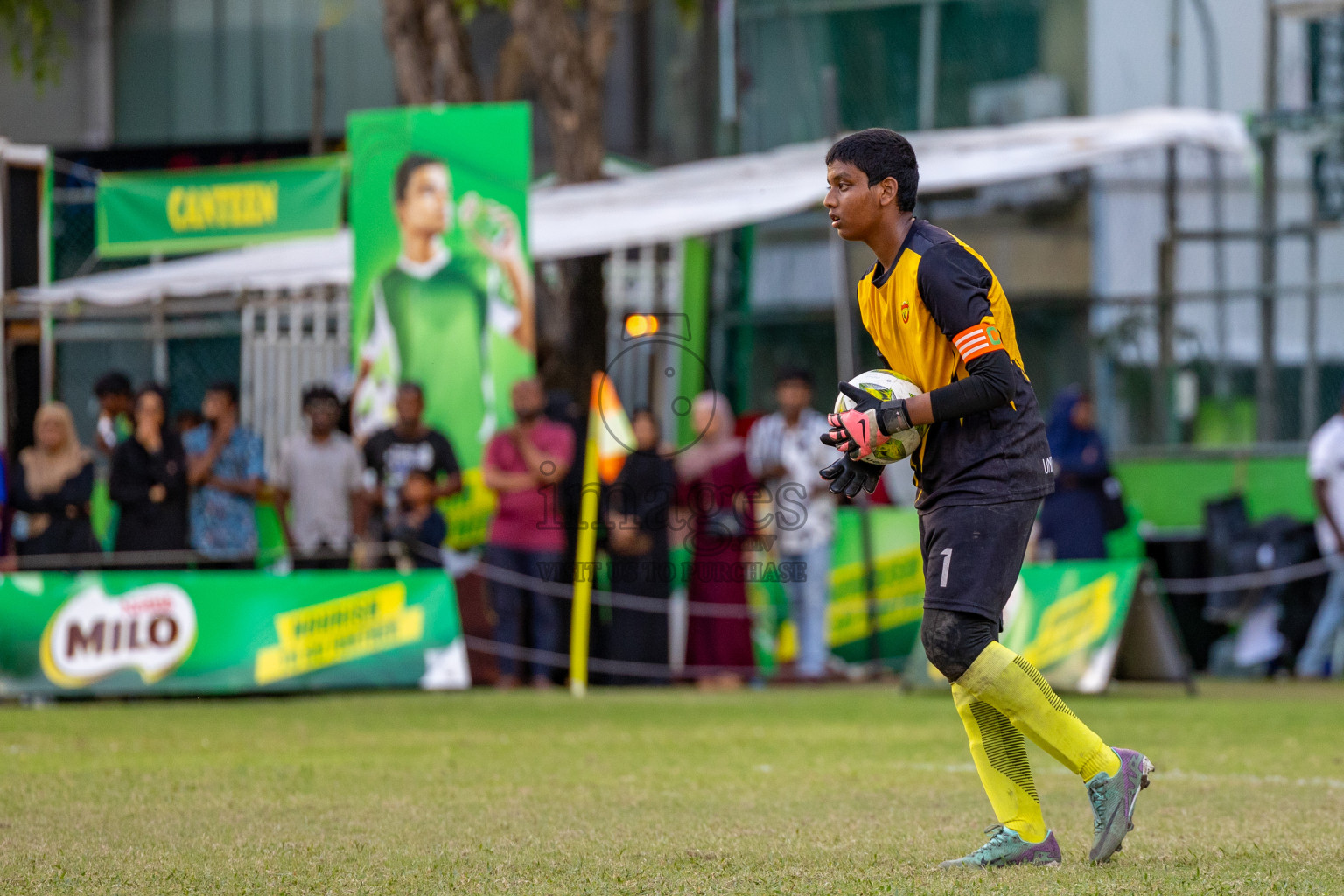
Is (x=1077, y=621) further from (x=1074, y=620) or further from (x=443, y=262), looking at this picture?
(x=443, y=262)

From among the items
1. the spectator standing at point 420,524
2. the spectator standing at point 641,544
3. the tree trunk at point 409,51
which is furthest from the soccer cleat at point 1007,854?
the tree trunk at point 409,51

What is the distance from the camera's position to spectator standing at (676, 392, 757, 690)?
1438cm

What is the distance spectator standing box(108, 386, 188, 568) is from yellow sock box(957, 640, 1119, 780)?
353 inches

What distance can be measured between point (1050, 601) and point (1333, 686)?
2803 mm

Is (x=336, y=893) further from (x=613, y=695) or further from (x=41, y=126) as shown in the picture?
(x=41, y=126)

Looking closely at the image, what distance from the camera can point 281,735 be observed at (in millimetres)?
10031

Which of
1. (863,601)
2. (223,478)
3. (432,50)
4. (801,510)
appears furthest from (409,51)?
(863,601)

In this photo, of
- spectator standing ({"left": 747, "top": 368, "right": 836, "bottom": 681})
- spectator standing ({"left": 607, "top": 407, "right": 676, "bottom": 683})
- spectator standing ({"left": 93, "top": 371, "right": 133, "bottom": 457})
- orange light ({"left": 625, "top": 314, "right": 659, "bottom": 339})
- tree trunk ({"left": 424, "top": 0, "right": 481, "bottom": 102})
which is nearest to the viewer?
spectator standing ({"left": 607, "top": 407, "right": 676, "bottom": 683})

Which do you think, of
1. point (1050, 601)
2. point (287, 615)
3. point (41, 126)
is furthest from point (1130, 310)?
point (41, 126)

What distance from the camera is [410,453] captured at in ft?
45.2

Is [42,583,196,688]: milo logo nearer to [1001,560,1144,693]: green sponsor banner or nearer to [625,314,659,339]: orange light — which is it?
[1001,560,1144,693]: green sponsor banner

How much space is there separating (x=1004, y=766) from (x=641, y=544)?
854 centimetres

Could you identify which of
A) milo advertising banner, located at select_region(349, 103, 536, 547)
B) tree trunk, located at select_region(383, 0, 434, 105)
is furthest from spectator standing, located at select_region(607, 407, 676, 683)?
tree trunk, located at select_region(383, 0, 434, 105)

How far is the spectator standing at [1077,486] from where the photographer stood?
1496 centimetres
